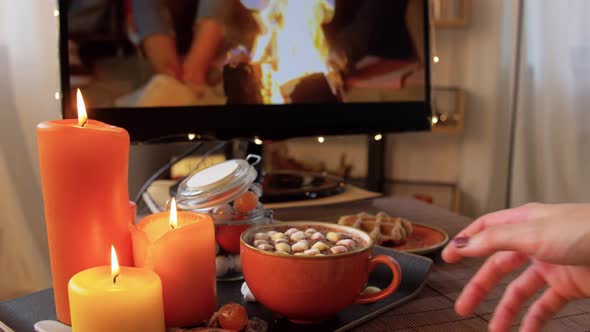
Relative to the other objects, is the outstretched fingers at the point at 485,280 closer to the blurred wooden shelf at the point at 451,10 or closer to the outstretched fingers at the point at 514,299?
the outstretched fingers at the point at 514,299

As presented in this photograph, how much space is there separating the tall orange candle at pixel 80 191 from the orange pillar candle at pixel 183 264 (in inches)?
1.3

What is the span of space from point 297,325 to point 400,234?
27cm

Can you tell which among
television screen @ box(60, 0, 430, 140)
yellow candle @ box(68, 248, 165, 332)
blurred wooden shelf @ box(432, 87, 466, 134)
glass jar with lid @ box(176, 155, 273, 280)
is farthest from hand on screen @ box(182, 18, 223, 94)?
blurred wooden shelf @ box(432, 87, 466, 134)

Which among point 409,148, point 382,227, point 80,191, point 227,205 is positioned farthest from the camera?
point 409,148

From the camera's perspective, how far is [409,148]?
2062 millimetres

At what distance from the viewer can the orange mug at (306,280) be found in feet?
1.57

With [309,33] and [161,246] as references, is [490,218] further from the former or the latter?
[309,33]

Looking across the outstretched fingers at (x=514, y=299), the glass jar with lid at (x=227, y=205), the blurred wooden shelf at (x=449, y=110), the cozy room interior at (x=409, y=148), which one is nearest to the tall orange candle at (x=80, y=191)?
the cozy room interior at (x=409, y=148)

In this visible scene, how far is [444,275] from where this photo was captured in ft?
2.21

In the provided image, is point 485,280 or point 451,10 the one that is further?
point 451,10

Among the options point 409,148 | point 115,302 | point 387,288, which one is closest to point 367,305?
point 387,288

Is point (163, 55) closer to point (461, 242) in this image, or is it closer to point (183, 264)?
point (183, 264)

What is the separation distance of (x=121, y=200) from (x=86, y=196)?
36 millimetres

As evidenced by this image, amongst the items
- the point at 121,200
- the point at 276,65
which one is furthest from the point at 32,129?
the point at 121,200
